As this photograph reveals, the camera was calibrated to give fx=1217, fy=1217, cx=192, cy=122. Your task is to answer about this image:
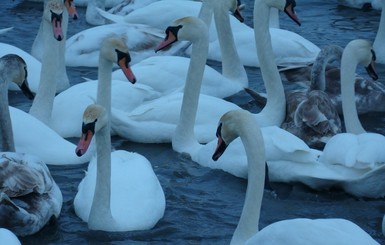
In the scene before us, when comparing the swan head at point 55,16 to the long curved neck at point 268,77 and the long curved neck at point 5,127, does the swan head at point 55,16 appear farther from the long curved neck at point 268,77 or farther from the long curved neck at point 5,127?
the long curved neck at point 268,77

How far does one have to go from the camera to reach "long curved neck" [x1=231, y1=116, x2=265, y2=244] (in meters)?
7.46

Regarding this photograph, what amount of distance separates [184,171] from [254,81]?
9.80 ft

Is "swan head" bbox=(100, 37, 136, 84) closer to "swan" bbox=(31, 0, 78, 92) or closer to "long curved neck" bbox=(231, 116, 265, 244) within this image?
"swan" bbox=(31, 0, 78, 92)

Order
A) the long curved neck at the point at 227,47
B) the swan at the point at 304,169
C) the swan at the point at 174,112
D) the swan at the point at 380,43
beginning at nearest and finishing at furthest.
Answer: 1. the swan at the point at 304,169
2. the swan at the point at 174,112
3. the long curved neck at the point at 227,47
4. the swan at the point at 380,43

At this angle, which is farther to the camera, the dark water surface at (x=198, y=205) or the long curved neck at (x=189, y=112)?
the long curved neck at (x=189, y=112)

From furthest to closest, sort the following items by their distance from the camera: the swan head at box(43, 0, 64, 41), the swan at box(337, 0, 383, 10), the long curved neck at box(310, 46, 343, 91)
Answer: the swan at box(337, 0, 383, 10)
the long curved neck at box(310, 46, 343, 91)
the swan head at box(43, 0, 64, 41)

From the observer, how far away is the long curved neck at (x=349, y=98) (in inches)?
392

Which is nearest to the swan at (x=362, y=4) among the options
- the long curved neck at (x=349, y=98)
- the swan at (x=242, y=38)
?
the swan at (x=242, y=38)

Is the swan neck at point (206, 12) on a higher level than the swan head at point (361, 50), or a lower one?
lower

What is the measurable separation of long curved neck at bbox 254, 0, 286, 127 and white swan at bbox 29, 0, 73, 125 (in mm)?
1753

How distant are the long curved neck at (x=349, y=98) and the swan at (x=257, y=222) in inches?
93.0

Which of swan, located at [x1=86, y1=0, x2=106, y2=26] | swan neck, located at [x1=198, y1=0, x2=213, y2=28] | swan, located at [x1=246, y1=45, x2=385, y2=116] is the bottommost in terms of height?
swan, located at [x1=86, y1=0, x2=106, y2=26]

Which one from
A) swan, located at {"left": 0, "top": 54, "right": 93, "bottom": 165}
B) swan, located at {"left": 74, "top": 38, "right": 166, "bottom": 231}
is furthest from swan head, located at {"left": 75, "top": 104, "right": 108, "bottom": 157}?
swan, located at {"left": 0, "top": 54, "right": 93, "bottom": 165}

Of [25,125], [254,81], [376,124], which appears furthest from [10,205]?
[254,81]
